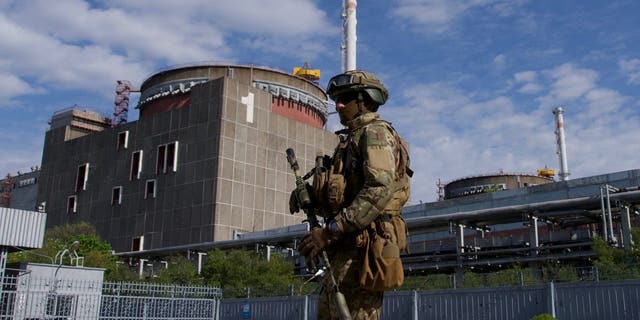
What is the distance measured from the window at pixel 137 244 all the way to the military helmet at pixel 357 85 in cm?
5988

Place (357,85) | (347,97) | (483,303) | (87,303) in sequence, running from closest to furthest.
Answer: (357,85) → (347,97) → (483,303) → (87,303)

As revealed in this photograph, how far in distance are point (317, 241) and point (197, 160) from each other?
5724 centimetres

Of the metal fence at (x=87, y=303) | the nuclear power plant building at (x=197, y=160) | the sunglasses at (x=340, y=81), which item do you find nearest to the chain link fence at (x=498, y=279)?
the metal fence at (x=87, y=303)

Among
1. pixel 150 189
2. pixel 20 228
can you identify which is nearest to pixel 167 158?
pixel 150 189

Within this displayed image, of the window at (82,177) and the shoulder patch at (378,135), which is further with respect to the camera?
the window at (82,177)

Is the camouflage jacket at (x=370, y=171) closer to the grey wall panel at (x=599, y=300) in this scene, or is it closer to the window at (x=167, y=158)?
the grey wall panel at (x=599, y=300)

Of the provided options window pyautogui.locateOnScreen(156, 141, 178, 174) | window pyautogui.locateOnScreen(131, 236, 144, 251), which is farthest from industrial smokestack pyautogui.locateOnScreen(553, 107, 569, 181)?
window pyautogui.locateOnScreen(131, 236, 144, 251)

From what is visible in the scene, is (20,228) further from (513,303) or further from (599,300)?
(599,300)

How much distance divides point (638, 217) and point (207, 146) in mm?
39701

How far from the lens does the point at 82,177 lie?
72562mm

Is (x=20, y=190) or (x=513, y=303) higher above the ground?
(x=20, y=190)

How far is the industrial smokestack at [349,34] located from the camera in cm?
5878

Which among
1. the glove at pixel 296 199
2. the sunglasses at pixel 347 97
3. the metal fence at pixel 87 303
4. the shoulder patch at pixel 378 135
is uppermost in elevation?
the sunglasses at pixel 347 97

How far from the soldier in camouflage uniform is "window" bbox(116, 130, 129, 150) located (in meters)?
66.3
